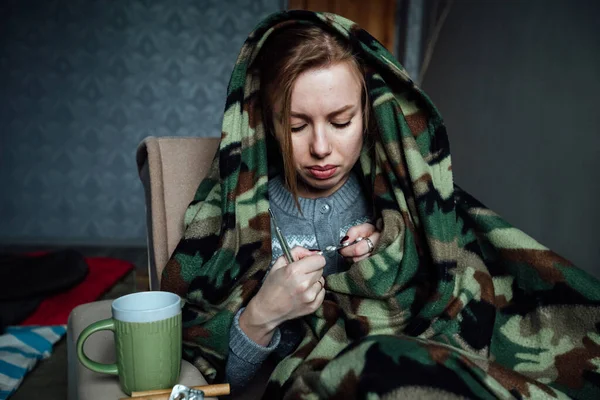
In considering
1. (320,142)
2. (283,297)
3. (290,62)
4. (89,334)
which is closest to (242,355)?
(283,297)

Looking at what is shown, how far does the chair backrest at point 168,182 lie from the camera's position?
1.05 m

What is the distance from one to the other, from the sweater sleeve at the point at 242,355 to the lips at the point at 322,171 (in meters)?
0.28

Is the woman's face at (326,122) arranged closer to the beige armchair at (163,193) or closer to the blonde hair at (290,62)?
the blonde hair at (290,62)

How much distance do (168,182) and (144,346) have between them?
0.50 metres

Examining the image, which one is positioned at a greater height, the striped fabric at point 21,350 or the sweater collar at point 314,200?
the sweater collar at point 314,200

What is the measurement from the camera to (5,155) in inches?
138

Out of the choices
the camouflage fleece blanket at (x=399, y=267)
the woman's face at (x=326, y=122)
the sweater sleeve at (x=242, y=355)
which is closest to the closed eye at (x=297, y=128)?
the woman's face at (x=326, y=122)

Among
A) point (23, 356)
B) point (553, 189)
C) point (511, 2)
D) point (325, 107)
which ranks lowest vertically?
point (23, 356)

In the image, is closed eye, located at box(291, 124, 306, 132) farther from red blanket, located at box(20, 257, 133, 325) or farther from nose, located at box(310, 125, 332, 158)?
red blanket, located at box(20, 257, 133, 325)

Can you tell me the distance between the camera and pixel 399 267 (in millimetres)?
885

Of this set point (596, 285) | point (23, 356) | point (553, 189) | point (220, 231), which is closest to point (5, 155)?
point (23, 356)

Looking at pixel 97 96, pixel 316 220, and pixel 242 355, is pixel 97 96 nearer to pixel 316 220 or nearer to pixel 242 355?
pixel 316 220

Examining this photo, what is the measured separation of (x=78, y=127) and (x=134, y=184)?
21.0 inches

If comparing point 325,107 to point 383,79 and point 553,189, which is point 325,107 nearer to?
point 383,79
